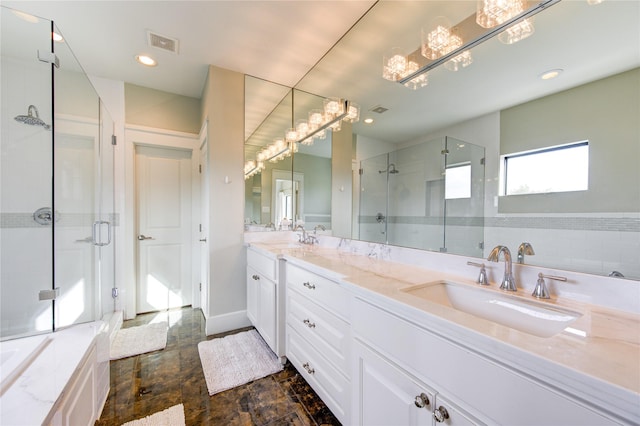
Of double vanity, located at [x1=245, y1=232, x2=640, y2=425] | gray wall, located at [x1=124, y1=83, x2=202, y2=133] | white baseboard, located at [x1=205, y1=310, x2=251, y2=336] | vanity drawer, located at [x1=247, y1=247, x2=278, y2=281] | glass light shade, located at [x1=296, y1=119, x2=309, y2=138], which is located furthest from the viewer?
gray wall, located at [x1=124, y1=83, x2=202, y2=133]

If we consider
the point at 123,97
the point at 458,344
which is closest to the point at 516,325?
the point at 458,344

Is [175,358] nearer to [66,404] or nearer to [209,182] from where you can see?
[66,404]

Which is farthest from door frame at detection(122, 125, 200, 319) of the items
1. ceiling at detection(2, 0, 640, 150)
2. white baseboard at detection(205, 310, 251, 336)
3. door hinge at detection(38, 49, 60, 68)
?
white baseboard at detection(205, 310, 251, 336)

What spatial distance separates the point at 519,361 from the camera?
1.79ft

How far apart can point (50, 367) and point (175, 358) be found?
1.08 meters

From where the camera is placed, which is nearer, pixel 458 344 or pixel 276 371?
pixel 458 344

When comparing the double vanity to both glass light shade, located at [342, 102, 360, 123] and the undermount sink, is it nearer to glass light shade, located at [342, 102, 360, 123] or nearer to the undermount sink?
the undermount sink

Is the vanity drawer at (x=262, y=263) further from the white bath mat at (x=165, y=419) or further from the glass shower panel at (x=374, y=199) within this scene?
the white bath mat at (x=165, y=419)

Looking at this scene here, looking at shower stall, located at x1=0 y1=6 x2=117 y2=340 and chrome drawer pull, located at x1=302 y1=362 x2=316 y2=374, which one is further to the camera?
shower stall, located at x1=0 y1=6 x2=117 y2=340

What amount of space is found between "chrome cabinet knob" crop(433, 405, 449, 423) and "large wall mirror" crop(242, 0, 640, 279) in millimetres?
698

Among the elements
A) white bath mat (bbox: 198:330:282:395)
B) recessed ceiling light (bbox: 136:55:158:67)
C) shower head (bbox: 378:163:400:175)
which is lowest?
white bath mat (bbox: 198:330:282:395)

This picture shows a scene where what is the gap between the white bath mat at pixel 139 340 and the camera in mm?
2070

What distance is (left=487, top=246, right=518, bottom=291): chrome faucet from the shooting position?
100 centimetres

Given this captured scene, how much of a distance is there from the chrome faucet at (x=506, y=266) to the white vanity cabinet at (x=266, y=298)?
1.31 metres
